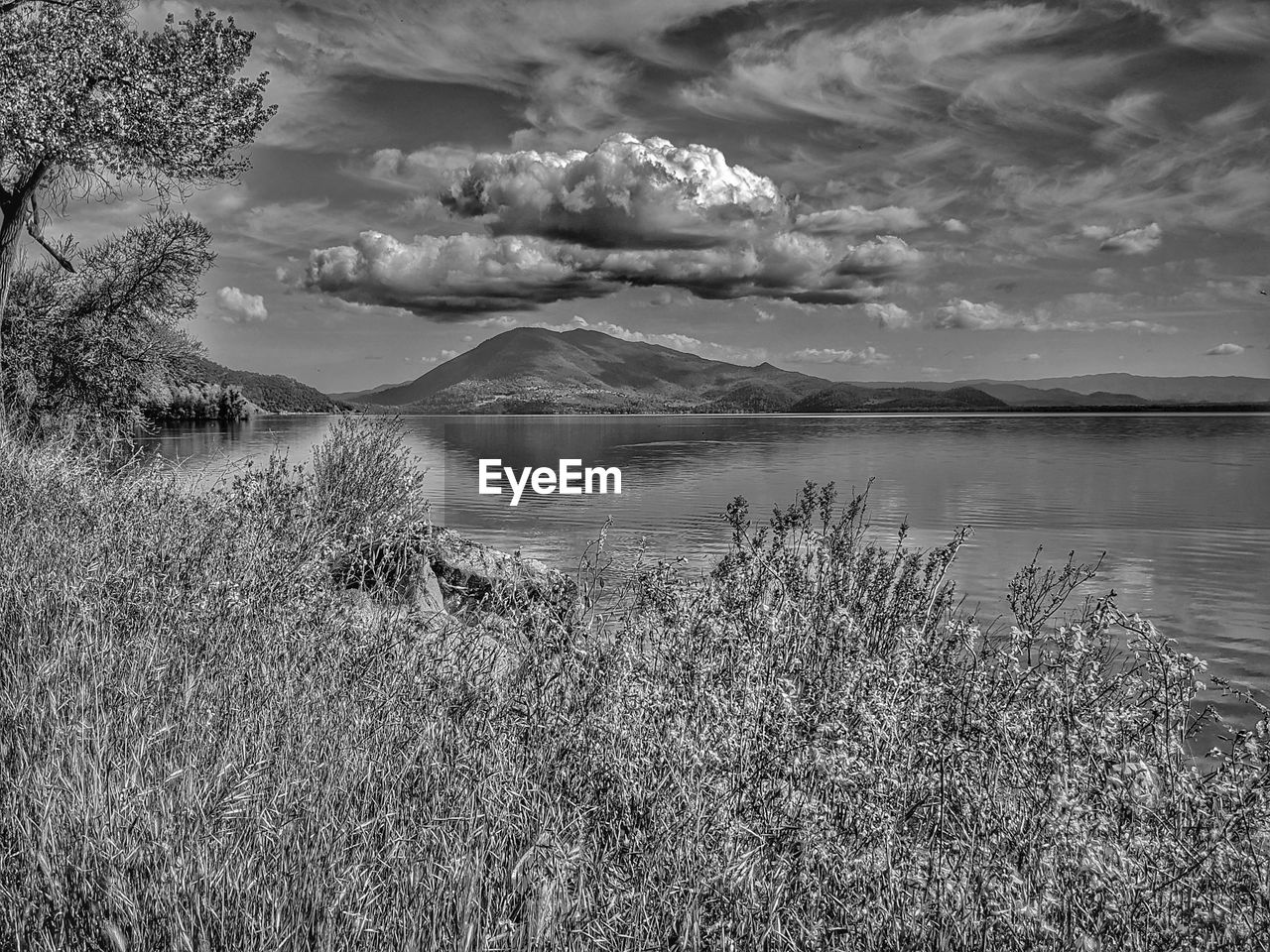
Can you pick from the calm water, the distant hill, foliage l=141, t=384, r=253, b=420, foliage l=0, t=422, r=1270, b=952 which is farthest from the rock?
the distant hill

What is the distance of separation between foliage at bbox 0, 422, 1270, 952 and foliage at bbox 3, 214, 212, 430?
21486mm

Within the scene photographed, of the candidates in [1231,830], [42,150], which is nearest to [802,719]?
[1231,830]

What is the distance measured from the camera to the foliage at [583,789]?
2357 millimetres

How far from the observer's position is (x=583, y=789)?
3.35 m

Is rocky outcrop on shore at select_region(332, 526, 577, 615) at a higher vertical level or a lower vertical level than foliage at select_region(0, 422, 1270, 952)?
lower

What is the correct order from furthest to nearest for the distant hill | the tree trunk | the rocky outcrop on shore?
the distant hill, the tree trunk, the rocky outcrop on shore

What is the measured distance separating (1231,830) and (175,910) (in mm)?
3246

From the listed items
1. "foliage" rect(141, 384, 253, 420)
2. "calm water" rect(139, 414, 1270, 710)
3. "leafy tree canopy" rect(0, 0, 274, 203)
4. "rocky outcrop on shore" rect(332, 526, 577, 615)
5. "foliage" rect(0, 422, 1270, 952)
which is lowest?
"calm water" rect(139, 414, 1270, 710)

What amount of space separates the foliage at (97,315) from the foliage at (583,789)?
21.5 meters

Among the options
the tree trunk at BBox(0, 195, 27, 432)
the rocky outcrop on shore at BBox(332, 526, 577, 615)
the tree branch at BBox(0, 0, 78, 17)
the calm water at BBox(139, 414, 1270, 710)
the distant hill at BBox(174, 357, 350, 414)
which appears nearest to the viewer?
the rocky outcrop on shore at BBox(332, 526, 577, 615)

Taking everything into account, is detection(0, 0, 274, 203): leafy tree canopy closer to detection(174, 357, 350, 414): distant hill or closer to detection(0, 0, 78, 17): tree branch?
detection(0, 0, 78, 17): tree branch

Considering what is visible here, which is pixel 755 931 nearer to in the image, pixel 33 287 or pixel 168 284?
pixel 168 284

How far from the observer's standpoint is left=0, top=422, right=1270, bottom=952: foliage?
236 cm

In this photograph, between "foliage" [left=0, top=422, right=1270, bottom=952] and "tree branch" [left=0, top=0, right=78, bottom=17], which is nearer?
"foliage" [left=0, top=422, right=1270, bottom=952]
